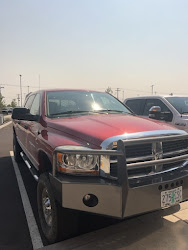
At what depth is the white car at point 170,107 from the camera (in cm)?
626

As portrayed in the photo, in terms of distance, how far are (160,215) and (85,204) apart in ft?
5.26

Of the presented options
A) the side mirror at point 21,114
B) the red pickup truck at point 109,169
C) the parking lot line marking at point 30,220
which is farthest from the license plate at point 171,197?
the side mirror at point 21,114

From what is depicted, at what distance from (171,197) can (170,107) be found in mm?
4296

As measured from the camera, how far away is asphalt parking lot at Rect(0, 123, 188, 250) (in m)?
2.80

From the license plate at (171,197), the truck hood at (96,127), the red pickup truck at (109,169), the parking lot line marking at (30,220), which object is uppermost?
Result: the truck hood at (96,127)

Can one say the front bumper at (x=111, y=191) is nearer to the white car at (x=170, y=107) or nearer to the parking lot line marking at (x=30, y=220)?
the parking lot line marking at (x=30, y=220)

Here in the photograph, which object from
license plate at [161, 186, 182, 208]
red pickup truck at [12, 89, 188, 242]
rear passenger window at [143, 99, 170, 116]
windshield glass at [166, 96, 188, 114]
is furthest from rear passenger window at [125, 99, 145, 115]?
license plate at [161, 186, 182, 208]

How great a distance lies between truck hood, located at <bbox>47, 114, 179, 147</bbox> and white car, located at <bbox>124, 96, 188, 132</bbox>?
3.36 metres

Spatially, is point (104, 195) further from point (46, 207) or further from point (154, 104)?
point (154, 104)

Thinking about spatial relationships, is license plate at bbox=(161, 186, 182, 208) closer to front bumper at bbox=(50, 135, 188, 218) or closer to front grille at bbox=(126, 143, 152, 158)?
front bumper at bbox=(50, 135, 188, 218)

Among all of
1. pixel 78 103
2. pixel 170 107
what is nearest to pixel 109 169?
pixel 78 103

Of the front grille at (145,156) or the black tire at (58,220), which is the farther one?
the black tire at (58,220)

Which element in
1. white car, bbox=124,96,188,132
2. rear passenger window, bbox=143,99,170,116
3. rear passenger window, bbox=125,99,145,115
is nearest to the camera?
white car, bbox=124,96,188,132

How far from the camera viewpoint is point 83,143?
108 inches
